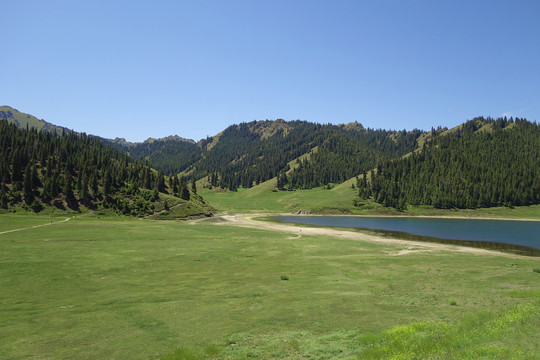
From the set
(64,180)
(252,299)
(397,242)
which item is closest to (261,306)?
(252,299)

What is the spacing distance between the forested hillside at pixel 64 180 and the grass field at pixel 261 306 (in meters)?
84.3

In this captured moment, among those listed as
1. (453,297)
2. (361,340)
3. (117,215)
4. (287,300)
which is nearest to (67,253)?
(287,300)

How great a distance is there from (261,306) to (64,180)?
5841 inches

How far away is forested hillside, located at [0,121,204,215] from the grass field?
8426 centimetres

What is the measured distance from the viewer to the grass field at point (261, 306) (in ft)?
60.1

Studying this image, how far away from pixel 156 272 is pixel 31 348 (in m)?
24.7

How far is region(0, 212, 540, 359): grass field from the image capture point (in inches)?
721

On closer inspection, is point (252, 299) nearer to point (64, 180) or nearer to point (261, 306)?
point (261, 306)

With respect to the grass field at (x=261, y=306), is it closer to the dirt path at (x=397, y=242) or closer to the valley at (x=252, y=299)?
the valley at (x=252, y=299)

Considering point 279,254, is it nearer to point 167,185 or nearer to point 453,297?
point 453,297

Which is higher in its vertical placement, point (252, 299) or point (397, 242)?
point (397, 242)

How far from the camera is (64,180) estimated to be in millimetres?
141000

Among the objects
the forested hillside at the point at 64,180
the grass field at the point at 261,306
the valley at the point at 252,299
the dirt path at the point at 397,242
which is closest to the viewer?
the grass field at the point at 261,306

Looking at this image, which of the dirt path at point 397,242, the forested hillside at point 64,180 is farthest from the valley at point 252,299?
the forested hillside at point 64,180
